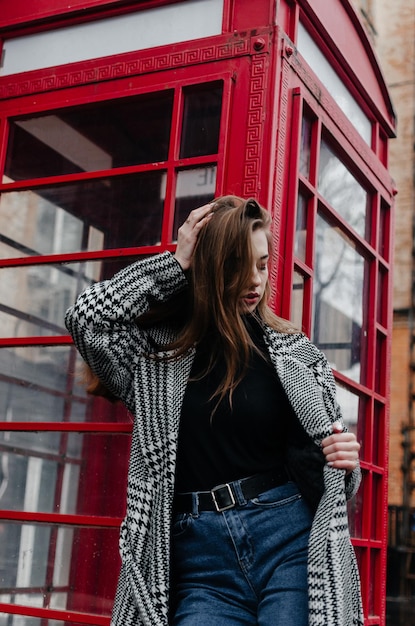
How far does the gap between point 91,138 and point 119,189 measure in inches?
10.9

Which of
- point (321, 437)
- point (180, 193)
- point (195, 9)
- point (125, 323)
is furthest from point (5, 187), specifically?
point (321, 437)

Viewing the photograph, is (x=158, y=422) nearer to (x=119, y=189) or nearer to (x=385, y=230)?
(x=119, y=189)

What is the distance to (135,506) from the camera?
2238 mm

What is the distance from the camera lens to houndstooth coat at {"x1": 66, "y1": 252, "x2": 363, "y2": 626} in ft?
6.83

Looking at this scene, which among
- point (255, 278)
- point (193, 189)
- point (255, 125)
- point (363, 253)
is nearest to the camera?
point (255, 278)

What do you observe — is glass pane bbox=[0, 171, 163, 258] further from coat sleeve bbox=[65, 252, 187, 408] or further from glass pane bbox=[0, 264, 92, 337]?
coat sleeve bbox=[65, 252, 187, 408]

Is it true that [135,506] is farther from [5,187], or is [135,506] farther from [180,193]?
[5,187]

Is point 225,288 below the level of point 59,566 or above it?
above

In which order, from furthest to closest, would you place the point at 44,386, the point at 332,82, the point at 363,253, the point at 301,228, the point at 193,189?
1. the point at 363,253
2. the point at 332,82
3. the point at 44,386
4. the point at 301,228
5. the point at 193,189

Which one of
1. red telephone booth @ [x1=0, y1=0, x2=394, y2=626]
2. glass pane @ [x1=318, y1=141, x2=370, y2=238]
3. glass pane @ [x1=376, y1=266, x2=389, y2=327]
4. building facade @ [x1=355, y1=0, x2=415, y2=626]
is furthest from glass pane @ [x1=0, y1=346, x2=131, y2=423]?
building facade @ [x1=355, y1=0, x2=415, y2=626]

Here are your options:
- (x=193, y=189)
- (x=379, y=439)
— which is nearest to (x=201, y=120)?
(x=193, y=189)

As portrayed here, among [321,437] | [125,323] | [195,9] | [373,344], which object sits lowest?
[321,437]

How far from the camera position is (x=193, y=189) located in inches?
119

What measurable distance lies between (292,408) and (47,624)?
4.62ft
